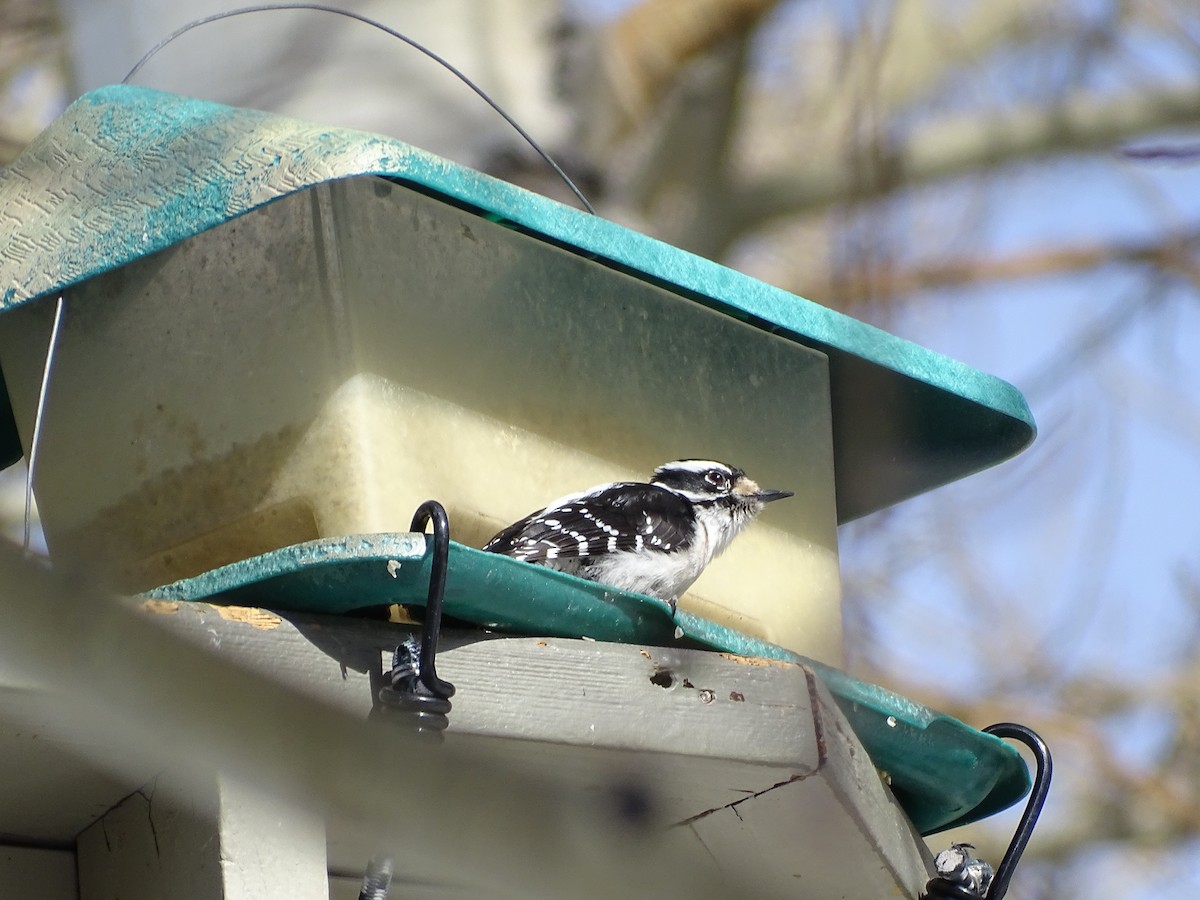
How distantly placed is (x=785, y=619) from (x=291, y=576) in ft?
5.20

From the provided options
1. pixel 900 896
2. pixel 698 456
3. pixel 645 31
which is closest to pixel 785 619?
pixel 698 456

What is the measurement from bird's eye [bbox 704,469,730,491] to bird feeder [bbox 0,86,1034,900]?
8cm

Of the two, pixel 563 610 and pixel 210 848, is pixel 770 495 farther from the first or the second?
pixel 210 848

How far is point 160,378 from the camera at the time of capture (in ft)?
11.0

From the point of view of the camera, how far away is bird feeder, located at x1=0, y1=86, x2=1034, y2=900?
3.06 meters

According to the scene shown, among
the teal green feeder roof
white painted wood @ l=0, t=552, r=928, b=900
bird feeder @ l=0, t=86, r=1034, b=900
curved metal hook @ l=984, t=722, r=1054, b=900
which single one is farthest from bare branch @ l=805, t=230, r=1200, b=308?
white painted wood @ l=0, t=552, r=928, b=900

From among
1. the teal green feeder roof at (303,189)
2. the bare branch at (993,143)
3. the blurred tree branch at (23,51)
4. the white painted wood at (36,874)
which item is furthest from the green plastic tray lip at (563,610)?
the bare branch at (993,143)

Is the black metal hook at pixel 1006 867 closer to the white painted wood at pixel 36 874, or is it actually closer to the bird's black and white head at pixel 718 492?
the bird's black and white head at pixel 718 492

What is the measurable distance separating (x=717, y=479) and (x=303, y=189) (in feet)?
4.02

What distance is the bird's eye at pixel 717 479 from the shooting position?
375 cm

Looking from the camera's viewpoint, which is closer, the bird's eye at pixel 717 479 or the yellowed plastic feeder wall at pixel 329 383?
the yellowed plastic feeder wall at pixel 329 383

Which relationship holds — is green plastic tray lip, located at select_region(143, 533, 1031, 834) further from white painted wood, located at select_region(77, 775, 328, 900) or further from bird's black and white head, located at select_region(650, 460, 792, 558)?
bird's black and white head, located at select_region(650, 460, 792, 558)

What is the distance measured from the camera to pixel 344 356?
3.15 m

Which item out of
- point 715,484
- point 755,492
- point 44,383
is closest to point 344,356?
point 44,383
